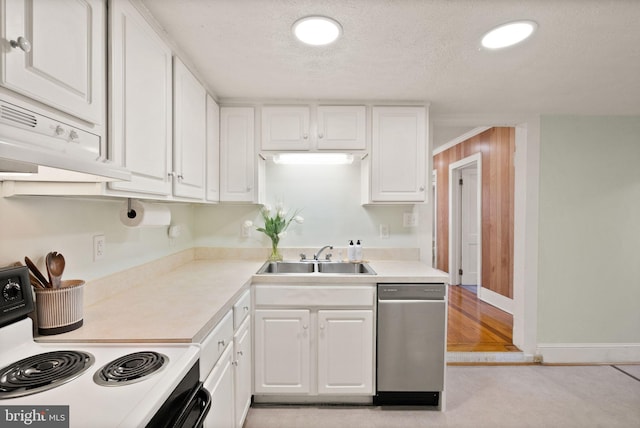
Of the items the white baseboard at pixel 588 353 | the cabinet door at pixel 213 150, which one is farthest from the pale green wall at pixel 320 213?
the white baseboard at pixel 588 353

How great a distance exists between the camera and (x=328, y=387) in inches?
Result: 78.7

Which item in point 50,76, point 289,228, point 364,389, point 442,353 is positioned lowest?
point 364,389

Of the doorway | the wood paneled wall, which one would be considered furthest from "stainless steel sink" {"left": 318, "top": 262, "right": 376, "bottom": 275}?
the doorway

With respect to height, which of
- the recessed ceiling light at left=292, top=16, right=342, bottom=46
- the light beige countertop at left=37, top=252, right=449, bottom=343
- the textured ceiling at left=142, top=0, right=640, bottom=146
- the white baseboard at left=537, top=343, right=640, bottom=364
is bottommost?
the white baseboard at left=537, top=343, right=640, bottom=364

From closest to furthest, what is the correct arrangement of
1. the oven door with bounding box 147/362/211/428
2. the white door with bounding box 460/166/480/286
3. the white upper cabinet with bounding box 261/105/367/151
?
the oven door with bounding box 147/362/211/428 → the white upper cabinet with bounding box 261/105/367/151 → the white door with bounding box 460/166/480/286

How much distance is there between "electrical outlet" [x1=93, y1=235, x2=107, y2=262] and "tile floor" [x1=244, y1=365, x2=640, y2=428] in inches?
53.0

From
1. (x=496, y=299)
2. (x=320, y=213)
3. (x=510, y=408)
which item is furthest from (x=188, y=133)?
(x=496, y=299)

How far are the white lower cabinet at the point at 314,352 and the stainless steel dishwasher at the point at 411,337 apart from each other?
92mm

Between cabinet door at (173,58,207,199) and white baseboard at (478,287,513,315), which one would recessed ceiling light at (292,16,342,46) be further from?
white baseboard at (478,287,513,315)

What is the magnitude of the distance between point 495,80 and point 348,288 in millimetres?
1669

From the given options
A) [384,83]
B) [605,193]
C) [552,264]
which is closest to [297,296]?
[384,83]

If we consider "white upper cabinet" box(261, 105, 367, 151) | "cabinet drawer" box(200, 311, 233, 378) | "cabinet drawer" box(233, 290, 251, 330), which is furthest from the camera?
"white upper cabinet" box(261, 105, 367, 151)

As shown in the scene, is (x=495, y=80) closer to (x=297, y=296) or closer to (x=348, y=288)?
(x=348, y=288)

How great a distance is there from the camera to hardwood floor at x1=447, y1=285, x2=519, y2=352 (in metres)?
2.77
